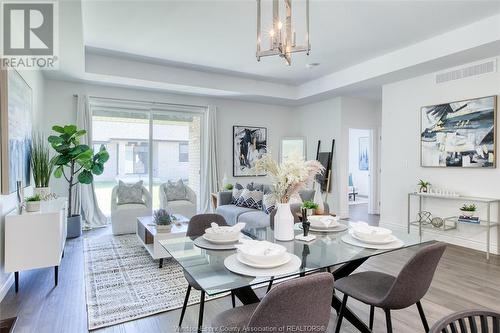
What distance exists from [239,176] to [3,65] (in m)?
5.00

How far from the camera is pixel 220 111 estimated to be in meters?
6.91

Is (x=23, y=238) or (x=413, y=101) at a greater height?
(x=413, y=101)

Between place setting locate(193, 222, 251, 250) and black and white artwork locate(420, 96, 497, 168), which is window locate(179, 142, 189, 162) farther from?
place setting locate(193, 222, 251, 250)

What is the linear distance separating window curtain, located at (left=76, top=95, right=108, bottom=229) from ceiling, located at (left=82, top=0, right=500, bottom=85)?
1.43 m

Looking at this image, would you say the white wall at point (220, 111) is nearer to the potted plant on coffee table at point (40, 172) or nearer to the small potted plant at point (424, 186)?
the potted plant on coffee table at point (40, 172)

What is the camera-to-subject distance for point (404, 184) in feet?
17.1

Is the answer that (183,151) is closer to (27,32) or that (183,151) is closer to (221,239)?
(27,32)

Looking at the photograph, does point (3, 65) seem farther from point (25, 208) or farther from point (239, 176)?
point (239, 176)

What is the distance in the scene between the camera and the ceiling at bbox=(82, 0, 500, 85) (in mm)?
3271

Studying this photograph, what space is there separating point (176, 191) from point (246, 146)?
2.23 meters

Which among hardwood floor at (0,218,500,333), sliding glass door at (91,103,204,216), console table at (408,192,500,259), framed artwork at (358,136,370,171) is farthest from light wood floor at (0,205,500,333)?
framed artwork at (358,136,370,171)

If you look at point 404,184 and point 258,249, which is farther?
point 404,184

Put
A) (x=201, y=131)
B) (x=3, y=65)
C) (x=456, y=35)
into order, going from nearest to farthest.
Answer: (x=3, y=65) → (x=456, y=35) → (x=201, y=131)

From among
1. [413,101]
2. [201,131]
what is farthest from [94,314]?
[413,101]
